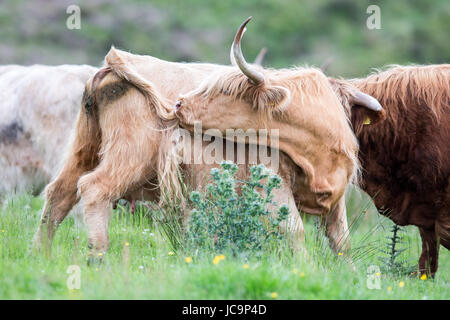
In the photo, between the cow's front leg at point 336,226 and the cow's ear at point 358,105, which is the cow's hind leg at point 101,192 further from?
the cow's ear at point 358,105

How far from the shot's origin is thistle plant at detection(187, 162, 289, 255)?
15.3ft

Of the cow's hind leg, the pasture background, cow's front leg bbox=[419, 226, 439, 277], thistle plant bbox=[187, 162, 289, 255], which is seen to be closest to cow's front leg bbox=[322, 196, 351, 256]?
the pasture background

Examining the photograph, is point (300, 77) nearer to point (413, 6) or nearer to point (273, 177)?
point (273, 177)

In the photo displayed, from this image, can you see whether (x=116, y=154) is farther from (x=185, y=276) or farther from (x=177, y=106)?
(x=185, y=276)

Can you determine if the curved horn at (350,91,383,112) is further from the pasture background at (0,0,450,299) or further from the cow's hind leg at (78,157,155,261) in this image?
the cow's hind leg at (78,157,155,261)

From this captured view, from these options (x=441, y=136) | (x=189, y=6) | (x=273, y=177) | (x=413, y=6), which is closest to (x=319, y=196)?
(x=273, y=177)

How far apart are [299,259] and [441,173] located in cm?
164

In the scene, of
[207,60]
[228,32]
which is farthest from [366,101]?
[228,32]

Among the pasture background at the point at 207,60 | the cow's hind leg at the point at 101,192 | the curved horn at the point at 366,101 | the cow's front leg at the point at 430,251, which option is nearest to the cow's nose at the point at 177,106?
the cow's hind leg at the point at 101,192

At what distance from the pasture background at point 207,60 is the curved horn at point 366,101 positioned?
0.92m

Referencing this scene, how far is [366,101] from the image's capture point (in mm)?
5504

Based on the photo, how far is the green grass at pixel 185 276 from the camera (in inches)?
159

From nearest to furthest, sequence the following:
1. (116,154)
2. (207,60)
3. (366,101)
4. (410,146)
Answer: (116,154) → (366,101) → (410,146) → (207,60)

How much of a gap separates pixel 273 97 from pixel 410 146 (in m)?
1.34
